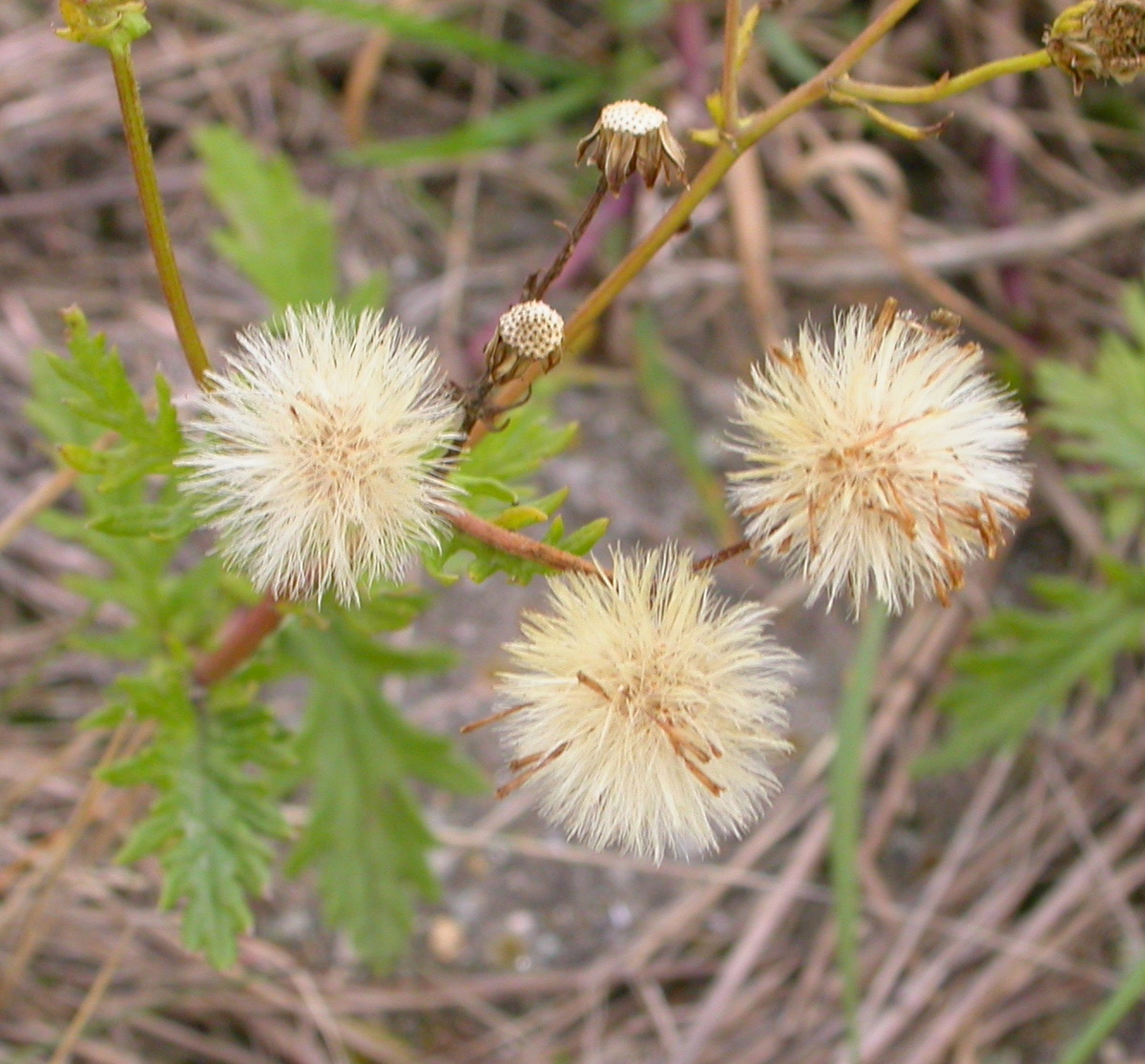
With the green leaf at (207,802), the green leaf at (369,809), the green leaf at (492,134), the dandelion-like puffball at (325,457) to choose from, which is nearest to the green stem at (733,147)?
the dandelion-like puffball at (325,457)

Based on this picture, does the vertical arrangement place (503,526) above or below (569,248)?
below

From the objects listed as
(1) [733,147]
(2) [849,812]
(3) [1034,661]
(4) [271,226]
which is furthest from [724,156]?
(3) [1034,661]

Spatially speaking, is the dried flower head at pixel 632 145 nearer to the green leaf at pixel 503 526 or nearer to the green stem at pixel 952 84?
the green stem at pixel 952 84

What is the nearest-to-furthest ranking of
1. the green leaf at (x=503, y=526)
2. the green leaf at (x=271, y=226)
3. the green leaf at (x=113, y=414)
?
the green leaf at (x=503, y=526), the green leaf at (x=113, y=414), the green leaf at (x=271, y=226)

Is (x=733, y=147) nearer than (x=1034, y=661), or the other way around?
(x=733, y=147)

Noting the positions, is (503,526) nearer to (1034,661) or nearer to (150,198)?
(150,198)

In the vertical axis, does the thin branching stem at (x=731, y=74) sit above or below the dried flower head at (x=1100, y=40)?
below
